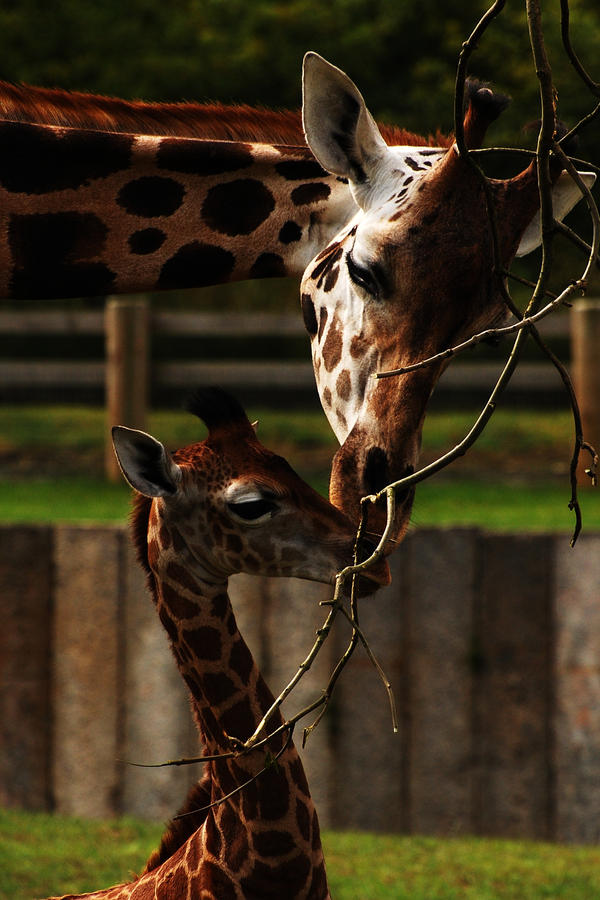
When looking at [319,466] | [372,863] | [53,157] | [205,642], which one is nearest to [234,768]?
[205,642]

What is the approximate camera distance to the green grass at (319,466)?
7082 mm

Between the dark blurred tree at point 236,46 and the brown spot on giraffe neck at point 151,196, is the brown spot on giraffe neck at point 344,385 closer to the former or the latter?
the brown spot on giraffe neck at point 151,196

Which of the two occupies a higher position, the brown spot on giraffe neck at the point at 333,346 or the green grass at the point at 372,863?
the brown spot on giraffe neck at the point at 333,346

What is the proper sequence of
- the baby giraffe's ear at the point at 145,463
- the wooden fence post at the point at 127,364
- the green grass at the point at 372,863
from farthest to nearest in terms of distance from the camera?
the wooden fence post at the point at 127,364 < the green grass at the point at 372,863 < the baby giraffe's ear at the point at 145,463

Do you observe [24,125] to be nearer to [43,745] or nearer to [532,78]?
[43,745]

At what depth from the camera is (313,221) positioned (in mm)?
2758

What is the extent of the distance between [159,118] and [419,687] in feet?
10.7

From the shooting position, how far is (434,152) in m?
2.58

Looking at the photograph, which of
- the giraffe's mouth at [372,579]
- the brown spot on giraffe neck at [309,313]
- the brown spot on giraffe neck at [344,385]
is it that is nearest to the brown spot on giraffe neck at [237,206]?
the brown spot on giraffe neck at [309,313]

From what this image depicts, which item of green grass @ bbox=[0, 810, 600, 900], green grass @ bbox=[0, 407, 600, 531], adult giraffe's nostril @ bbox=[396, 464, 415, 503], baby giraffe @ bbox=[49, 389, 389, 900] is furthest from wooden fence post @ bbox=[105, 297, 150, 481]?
adult giraffe's nostril @ bbox=[396, 464, 415, 503]

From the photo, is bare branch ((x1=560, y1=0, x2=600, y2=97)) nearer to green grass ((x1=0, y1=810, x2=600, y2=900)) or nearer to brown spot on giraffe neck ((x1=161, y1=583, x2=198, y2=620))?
brown spot on giraffe neck ((x1=161, y1=583, x2=198, y2=620))

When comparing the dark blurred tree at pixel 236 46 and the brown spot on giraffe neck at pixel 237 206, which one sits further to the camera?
the dark blurred tree at pixel 236 46

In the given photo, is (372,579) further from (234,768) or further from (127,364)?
(127,364)

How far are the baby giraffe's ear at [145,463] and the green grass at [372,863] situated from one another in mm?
2210
